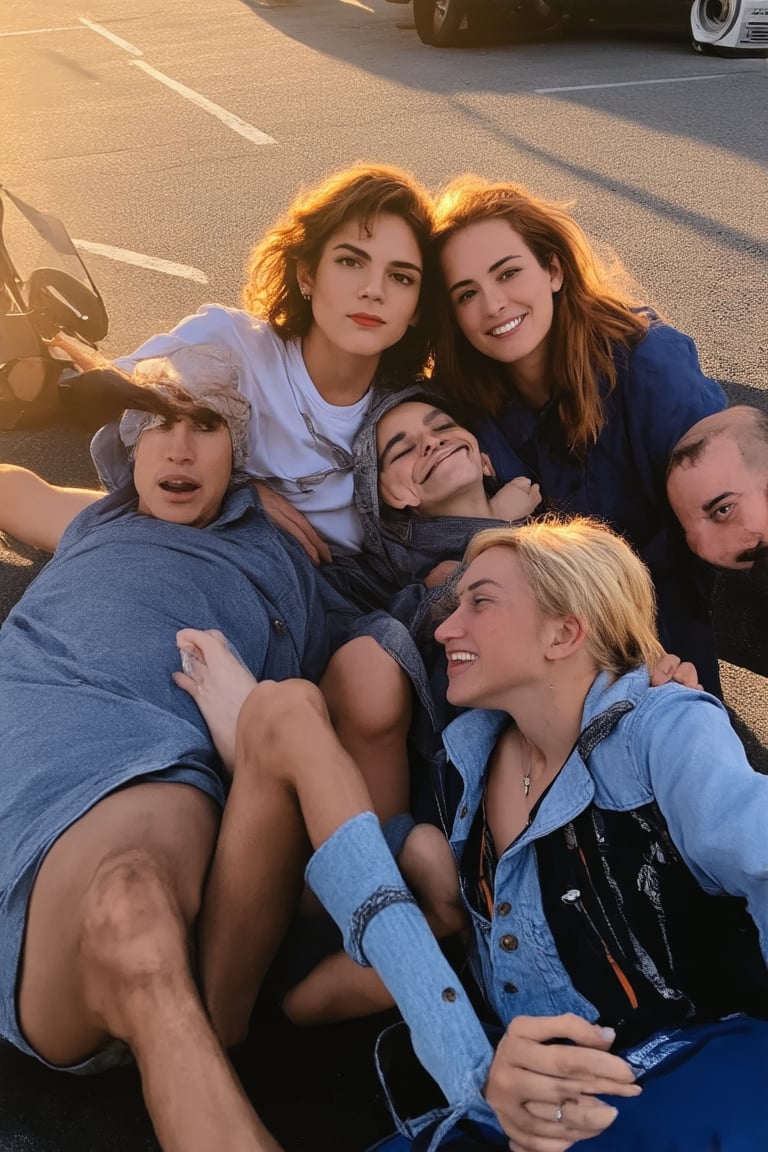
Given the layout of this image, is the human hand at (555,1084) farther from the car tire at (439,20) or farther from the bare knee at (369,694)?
the car tire at (439,20)

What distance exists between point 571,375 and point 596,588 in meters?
1.12

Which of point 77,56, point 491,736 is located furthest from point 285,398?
point 77,56

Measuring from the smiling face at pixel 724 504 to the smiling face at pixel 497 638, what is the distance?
776 millimetres

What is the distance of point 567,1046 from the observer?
6.05 ft

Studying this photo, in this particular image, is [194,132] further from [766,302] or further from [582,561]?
[582,561]

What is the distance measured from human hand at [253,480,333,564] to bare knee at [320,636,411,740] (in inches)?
22.4

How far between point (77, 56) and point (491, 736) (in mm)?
12642

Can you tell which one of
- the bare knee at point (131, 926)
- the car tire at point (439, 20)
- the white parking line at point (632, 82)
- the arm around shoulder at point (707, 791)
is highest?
the car tire at point (439, 20)

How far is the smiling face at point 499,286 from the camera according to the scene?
330 centimetres

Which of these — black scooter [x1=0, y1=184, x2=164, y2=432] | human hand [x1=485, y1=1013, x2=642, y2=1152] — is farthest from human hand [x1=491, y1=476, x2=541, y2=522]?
black scooter [x1=0, y1=184, x2=164, y2=432]

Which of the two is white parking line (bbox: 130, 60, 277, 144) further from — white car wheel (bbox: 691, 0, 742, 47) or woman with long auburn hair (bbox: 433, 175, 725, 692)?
woman with long auburn hair (bbox: 433, 175, 725, 692)

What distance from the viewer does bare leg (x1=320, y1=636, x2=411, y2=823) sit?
2.76 meters

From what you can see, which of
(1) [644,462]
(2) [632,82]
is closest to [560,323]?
(1) [644,462]

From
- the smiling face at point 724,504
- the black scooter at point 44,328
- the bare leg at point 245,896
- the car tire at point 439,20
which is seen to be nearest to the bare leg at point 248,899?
the bare leg at point 245,896
